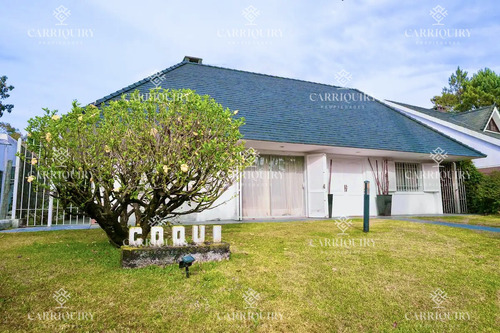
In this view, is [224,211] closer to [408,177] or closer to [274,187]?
[274,187]

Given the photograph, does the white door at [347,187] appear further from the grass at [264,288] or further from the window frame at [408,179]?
the grass at [264,288]

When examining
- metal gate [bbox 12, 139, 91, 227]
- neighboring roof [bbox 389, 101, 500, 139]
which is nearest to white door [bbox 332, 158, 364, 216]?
metal gate [bbox 12, 139, 91, 227]

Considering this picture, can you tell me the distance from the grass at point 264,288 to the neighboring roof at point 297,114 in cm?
577

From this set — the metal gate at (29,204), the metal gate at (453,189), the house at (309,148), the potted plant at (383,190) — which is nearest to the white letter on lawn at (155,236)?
the house at (309,148)

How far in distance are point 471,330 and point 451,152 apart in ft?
42.8

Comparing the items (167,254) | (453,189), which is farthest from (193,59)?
(453,189)

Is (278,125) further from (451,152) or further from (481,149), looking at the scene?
(481,149)

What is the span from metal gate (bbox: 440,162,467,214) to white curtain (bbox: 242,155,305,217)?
29.2 ft

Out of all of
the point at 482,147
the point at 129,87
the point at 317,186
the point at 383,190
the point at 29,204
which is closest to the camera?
the point at 29,204

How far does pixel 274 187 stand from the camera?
11656 millimetres

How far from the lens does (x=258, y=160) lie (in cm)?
1154

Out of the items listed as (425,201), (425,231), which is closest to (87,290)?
(425,231)

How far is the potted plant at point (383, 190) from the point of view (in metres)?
12.5

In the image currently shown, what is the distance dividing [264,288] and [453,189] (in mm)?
15950
